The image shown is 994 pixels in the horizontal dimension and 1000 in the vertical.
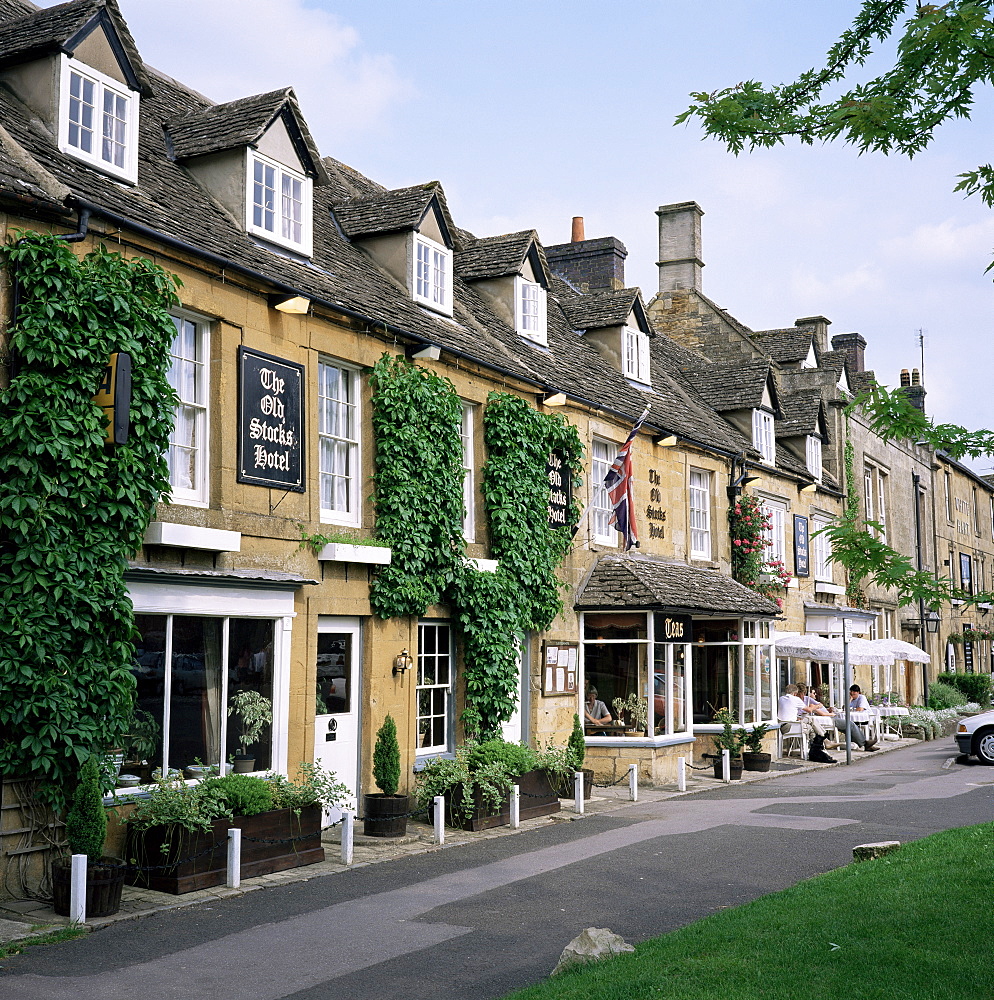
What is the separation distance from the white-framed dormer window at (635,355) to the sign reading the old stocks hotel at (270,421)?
463 inches

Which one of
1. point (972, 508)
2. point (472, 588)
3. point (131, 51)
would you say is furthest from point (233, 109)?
point (972, 508)

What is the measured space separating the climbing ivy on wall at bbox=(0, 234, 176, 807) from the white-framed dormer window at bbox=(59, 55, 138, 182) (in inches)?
79.7

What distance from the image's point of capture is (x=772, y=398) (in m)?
30.7

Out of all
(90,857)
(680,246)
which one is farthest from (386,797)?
(680,246)

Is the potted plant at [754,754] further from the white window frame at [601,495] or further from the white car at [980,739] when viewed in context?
the white window frame at [601,495]

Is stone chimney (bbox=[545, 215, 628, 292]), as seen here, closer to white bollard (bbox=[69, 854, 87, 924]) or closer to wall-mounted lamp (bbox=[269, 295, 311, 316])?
wall-mounted lamp (bbox=[269, 295, 311, 316])

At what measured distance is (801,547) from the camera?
100 ft

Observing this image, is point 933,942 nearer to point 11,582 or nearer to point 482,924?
point 482,924

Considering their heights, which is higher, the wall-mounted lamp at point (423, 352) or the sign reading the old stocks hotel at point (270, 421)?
the wall-mounted lamp at point (423, 352)

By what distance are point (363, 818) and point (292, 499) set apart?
431 centimetres

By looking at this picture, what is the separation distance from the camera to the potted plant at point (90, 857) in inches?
378

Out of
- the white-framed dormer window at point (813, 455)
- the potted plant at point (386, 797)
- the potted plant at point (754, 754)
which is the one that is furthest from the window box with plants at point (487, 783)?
the white-framed dormer window at point (813, 455)

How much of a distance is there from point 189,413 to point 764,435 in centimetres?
1970

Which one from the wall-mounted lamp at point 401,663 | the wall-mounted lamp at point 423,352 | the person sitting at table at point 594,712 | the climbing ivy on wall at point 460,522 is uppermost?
the wall-mounted lamp at point 423,352
